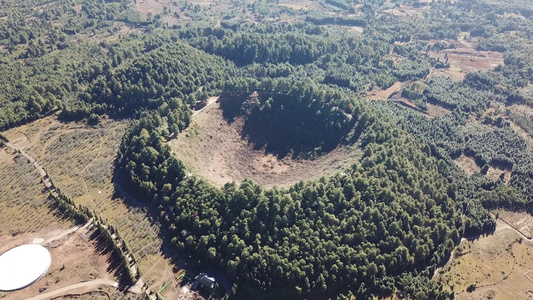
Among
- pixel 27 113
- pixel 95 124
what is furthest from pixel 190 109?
pixel 27 113

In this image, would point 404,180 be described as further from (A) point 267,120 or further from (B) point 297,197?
(A) point 267,120

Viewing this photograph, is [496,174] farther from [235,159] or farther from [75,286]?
[75,286]

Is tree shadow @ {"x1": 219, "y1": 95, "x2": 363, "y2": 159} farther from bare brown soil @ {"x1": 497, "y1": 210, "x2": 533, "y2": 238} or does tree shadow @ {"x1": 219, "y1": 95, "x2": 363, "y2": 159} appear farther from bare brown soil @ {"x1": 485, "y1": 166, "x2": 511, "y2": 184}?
bare brown soil @ {"x1": 497, "y1": 210, "x2": 533, "y2": 238}

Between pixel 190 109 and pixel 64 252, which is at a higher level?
pixel 190 109

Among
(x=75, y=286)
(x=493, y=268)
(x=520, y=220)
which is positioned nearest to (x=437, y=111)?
(x=520, y=220)

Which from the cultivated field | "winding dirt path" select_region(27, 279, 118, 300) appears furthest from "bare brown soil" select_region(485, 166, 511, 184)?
"winding dirt path" select_region(27, 279, 118, 300)

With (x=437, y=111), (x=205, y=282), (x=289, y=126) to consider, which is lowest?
(x=205, y=282)
